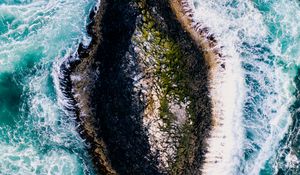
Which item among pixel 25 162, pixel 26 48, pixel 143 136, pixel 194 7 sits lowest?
pixel 25 162

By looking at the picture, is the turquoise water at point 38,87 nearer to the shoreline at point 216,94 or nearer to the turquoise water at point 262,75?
the shoreline at point 216,94

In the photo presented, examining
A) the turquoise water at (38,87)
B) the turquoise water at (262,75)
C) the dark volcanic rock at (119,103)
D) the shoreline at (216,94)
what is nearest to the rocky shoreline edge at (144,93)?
the dark volcanic rock at (119,103)

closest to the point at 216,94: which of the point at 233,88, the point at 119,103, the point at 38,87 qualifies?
the point at 233,88

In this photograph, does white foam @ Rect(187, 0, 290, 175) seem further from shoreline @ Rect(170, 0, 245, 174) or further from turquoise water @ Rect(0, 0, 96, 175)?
turquoise water @ Rect(0, 0, 96, 175)

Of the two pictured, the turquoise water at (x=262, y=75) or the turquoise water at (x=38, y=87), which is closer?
the turquoise water at (x=38, y=87)

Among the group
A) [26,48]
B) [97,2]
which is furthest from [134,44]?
[26,48]

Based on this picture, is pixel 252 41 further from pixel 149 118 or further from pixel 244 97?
pixel 149 118

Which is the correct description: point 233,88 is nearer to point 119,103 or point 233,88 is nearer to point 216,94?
point 216,94
